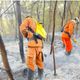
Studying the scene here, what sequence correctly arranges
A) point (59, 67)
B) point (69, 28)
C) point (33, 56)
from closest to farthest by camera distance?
point (33, 56)
point (59, 67)
point (69, 28)

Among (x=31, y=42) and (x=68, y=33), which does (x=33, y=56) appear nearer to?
(x=31, y=42)

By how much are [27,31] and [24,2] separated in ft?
46.9

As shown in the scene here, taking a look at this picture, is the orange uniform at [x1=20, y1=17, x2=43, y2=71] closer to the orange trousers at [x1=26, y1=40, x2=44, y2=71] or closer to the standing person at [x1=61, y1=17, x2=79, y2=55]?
the orange trousers at [x1=26, y1=40, x2=44, y2=71]

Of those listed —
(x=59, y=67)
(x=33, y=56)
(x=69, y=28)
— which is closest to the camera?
(x=33, y=56)

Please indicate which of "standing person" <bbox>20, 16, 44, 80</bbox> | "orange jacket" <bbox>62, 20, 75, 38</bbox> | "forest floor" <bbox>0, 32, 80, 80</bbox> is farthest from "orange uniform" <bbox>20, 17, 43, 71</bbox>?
"orange jacket" <bbox>62, 20, 75, 38</bbox>

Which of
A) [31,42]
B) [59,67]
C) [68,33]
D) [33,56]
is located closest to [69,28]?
[68,33]

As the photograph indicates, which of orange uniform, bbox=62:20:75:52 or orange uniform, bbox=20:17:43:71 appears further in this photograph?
orange uniform, bbox=62:20:75:52

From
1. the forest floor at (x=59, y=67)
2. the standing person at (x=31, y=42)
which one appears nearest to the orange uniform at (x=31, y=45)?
the standing person at (x=31, y=42)

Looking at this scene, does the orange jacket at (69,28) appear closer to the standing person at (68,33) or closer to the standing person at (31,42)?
the standing person at (68,33)

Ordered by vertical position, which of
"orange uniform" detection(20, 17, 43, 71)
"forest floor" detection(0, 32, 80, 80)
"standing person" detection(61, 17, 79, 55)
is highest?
"orange uniform" detection(20, 17, 43, 71)

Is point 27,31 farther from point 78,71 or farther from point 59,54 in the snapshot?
point 59,54

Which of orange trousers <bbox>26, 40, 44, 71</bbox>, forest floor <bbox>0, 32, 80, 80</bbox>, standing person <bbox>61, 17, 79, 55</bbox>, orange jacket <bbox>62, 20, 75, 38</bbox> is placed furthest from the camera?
standing person <bbox>61, 17, 79, 55</bbox>

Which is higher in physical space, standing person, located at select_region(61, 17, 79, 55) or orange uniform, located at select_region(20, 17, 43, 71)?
orange uniform, located at select_region(20, 17, 43, 71)

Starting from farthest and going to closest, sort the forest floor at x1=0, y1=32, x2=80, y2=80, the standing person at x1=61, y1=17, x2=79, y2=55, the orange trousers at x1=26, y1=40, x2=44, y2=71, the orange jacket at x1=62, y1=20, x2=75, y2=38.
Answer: the standing person at x1=61, y1=17, x2=79, y2=55 < the orange jacket at x1=62, y1=20, x2=75, y2=38 < the forest floor at x1=0, y1=32, x2=80, y2=80 < the orange trousers at x1=26, y1=40, x2=44, y2=71
